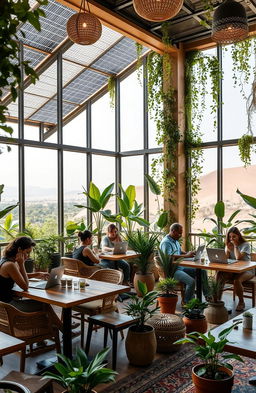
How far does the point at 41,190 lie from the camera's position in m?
8.27

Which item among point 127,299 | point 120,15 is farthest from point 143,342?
point 120,15

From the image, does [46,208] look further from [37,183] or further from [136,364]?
[136,364]

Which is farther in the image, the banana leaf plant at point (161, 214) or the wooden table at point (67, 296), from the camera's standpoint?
Result: the banana leaf plant at point (161, 214)

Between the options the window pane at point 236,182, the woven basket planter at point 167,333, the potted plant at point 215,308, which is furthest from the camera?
the window pane at point 236,182

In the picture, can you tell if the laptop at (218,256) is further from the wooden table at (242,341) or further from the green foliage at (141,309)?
the wooden table at (242,341)

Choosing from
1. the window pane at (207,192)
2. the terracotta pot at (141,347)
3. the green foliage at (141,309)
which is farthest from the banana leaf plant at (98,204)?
the terracotta pot at (141,347)

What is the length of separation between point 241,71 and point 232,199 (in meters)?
2.68

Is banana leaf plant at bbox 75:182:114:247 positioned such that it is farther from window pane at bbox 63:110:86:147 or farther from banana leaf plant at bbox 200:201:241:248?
banana leaf plant at bbox 200:201:241:248

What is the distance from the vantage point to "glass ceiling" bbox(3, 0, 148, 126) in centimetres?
779

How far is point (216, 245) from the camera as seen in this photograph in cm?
739

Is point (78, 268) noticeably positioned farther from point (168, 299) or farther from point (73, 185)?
point (73, 185)

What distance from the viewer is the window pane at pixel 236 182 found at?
311 inches

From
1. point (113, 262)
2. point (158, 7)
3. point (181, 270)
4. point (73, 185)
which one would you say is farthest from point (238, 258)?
point (73, 185)

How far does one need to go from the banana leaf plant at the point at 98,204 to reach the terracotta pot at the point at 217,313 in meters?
3.54
